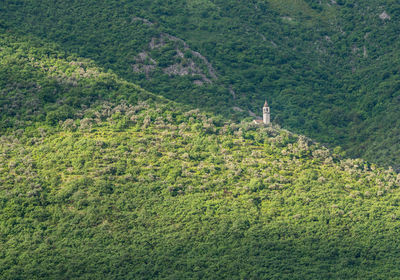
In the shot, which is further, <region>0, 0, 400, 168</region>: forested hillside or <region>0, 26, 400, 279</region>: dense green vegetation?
<region>0, 0, 400, 168</region>: forested hillside

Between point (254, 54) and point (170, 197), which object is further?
point (254, 54)

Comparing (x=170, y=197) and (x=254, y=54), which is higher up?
(x=254, y=54)

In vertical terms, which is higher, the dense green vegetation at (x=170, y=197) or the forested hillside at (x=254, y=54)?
the forested hillside at (x=254, y=54)

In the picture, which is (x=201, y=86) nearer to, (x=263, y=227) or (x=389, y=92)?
(x=389, y=92)

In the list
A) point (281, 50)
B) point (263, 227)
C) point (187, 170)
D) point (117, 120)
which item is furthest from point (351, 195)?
point (281, 50)

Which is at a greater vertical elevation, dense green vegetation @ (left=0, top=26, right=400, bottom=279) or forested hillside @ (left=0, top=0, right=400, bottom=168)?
forested hillside @ (left=0, top=0, right=400, bottom=168)
